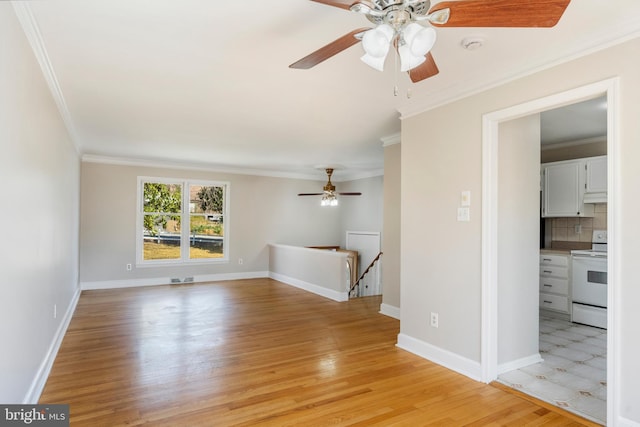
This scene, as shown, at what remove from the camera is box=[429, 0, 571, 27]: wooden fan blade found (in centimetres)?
145

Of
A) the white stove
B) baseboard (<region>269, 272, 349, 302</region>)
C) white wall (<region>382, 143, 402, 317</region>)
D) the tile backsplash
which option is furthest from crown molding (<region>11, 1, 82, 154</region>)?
the tile backsplash

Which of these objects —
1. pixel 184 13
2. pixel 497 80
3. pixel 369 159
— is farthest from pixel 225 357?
pixel 369 159

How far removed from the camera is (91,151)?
247 inches

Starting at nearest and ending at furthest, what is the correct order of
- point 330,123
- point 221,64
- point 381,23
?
point 381,23, point 221,64, point 330,123

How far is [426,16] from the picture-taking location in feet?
5.20

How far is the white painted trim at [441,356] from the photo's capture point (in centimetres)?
308

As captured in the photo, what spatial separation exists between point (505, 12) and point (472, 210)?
1.87 m

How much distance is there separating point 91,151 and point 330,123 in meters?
4.44

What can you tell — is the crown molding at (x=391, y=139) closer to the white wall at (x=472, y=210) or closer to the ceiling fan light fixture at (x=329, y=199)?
the white wall at (x=472, y=210)

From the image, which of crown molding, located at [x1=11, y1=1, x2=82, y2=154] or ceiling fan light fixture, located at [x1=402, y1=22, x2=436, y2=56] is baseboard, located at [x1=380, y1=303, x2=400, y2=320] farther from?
crown molding, located at [x1=11, y1=1, x2=82, y2=154]

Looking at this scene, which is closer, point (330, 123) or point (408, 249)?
point (408, 249)

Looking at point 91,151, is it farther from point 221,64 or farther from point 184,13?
point 184,13

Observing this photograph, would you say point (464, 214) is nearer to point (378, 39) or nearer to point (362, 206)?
point (378, 39)

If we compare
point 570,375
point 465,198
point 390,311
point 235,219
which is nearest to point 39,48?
point 465,198
